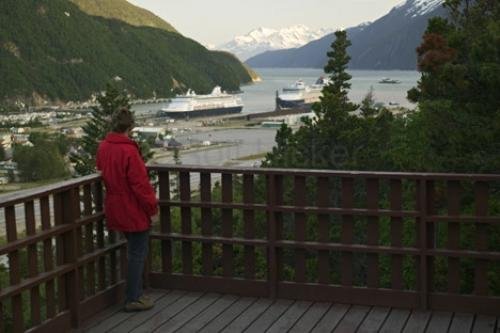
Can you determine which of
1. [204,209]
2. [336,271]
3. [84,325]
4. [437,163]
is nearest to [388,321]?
[204,209]

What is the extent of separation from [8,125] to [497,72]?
135 m

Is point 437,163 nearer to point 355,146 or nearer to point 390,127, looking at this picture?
point 355,146

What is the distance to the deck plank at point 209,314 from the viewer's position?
5707mm

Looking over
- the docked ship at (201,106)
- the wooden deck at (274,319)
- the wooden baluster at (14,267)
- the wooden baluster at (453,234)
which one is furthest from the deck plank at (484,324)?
the docked ship at (201,106)

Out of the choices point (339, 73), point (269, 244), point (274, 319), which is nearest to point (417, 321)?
point (274, 319)

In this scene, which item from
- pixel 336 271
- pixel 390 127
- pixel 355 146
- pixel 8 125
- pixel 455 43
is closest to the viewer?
pixel 455 43

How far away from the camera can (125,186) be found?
19.3 feet

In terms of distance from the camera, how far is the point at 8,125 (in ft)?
448

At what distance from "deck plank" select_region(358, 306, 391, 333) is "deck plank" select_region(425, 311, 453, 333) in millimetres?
347

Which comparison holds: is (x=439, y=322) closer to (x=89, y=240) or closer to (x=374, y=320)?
(x=374, y=320)

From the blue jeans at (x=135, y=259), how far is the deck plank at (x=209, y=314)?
1.91ft

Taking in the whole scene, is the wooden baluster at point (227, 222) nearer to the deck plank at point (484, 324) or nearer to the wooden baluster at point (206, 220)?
the wooden baluster at point (206, 220)

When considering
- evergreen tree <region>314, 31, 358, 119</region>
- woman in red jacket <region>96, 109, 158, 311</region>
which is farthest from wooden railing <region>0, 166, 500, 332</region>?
evergreen tree <region>314, 31, 358, 119</region>

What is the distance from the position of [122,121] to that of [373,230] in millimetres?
2130
